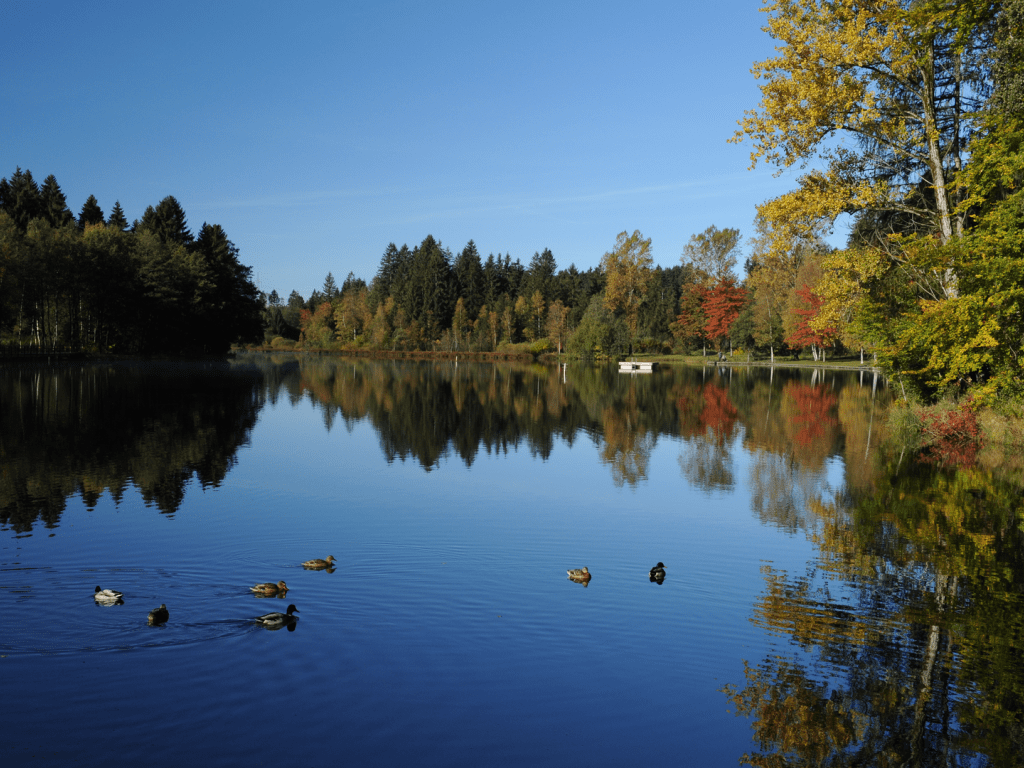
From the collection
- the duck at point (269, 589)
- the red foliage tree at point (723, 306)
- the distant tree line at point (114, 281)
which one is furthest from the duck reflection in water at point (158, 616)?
the red foliage tree at point (723, 306)

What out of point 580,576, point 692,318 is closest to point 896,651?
point 580,576

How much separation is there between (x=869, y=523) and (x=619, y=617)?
8397mm

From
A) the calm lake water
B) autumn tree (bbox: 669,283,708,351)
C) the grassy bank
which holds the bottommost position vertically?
the calm lake water

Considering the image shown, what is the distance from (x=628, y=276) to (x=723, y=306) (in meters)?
18.0

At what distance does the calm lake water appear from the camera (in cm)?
727

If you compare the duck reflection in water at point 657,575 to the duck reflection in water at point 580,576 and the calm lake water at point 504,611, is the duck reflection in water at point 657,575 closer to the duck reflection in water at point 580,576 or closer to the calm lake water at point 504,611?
the calm lake water at point 504,611

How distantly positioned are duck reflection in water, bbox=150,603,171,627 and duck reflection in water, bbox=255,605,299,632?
1157mm

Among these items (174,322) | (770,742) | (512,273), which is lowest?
(770,742)

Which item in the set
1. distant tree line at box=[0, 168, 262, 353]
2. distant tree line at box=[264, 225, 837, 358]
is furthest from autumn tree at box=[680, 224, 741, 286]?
distant tree line at box=[0, 168, 262, 353]

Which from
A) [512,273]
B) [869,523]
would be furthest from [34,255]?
[512,273]

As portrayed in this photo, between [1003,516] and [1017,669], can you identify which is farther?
[1003,516]

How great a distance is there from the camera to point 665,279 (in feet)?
601

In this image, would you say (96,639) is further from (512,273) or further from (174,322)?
(512,273)

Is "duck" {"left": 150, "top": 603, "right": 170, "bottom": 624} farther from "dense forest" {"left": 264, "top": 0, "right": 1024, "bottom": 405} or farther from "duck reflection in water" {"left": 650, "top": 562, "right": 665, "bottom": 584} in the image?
"dense forest" {"left": 264, "top": 0, "right": 1024, "bottom": 405}
